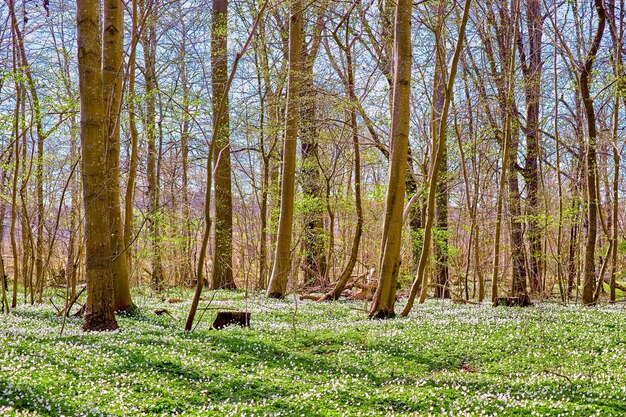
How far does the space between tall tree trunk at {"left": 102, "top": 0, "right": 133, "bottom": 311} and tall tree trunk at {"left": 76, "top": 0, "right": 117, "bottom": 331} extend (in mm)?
1165

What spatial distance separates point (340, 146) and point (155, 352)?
1703cm

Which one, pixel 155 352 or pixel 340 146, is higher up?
pixel 340 146

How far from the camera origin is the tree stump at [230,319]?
12.3 m

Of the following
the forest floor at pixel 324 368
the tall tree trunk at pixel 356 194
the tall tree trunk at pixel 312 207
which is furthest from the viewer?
the tall tree trunk at pixel 312 207

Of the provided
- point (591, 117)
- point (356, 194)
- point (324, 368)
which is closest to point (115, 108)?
point (324, 368)

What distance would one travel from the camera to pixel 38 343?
8883 millimetres

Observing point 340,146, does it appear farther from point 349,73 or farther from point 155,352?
point 155,352

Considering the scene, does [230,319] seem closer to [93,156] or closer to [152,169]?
[93,156]

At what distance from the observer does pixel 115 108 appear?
527 inches

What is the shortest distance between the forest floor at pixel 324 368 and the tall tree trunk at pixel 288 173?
5643 mm

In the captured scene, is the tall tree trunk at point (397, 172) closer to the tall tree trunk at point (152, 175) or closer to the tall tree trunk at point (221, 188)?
the tall tree trunk at point (221, 188)

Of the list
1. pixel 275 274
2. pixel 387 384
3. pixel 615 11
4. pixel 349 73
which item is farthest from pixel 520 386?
pixel 615 11

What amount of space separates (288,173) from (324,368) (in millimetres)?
10328

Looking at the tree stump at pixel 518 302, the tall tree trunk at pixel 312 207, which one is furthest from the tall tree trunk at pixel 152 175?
the tree stump at pixel 518 302
